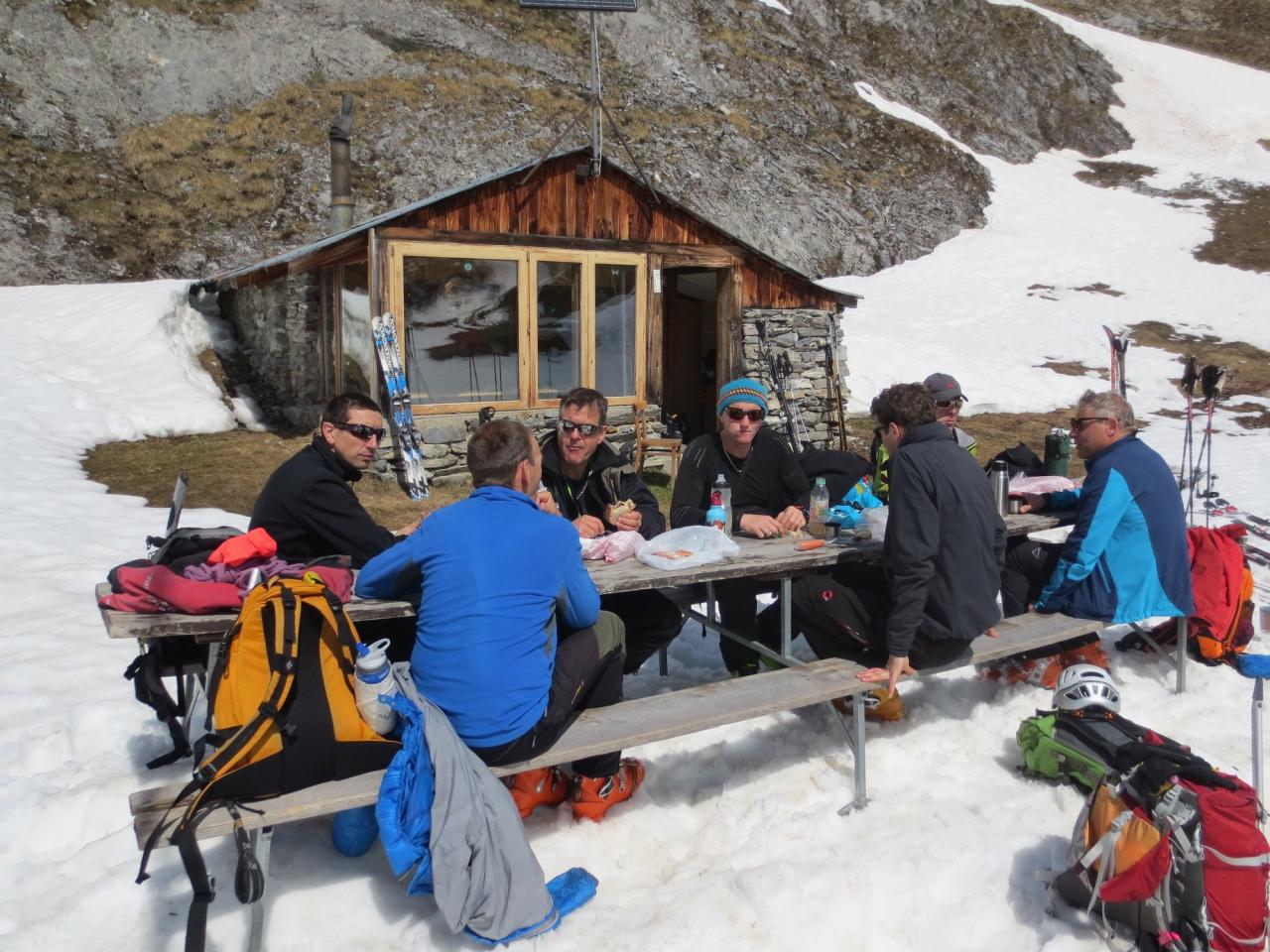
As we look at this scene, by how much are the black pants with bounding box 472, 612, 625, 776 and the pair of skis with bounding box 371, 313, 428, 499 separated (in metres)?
7.32

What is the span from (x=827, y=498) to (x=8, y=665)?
4.49 m

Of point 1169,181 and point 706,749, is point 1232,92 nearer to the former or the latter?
point 1169,181

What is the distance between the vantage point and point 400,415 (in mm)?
10523

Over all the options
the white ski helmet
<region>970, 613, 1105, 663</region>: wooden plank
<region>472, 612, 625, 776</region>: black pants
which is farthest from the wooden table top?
the white ski helmet

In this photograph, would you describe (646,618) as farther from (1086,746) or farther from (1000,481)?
(1000,481)

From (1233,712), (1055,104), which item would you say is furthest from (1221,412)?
(1055,104)

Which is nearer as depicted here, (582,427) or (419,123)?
(582,427)

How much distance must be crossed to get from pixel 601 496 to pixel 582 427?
47 cm

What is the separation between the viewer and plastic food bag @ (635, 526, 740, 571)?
3885 mm

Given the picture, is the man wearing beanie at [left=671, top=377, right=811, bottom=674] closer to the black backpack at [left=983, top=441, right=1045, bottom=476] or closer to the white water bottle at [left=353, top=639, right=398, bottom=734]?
the black backpack at [left=983, top=441, right=1045, bottom=476]

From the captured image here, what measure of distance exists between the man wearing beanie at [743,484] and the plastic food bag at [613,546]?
1.99ft

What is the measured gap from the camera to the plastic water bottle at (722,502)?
4383 mm

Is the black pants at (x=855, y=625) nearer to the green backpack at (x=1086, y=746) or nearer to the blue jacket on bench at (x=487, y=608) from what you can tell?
the green backpack at (x=1086, y=746)

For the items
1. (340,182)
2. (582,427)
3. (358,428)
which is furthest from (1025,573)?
(340,182)
